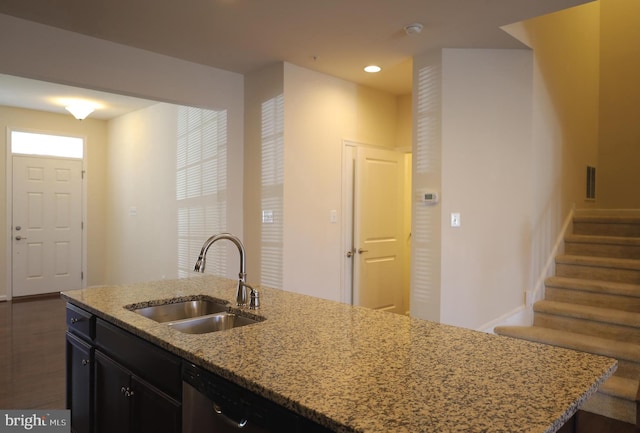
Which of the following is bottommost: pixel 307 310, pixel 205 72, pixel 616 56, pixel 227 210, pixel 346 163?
pixel 307 310

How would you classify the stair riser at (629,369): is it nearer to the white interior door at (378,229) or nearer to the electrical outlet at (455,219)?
the electrical outlet at (455,219)

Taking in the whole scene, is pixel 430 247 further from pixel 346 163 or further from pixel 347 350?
pixel 347 350

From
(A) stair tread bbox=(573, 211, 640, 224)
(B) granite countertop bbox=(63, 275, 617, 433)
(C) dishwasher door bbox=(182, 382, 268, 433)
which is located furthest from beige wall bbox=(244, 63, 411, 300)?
(C) dishwasher door bbox=(182, 382, 268, 433)

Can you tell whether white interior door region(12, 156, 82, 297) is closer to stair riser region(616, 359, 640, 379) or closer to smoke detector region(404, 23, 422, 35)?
smoke detector region(404, 23, 422, 35)

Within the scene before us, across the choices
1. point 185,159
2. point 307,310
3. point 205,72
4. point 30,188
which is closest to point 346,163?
point 205,72

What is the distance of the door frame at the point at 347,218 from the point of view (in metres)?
4.57

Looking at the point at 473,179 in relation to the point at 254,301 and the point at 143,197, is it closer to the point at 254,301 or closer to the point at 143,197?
the point at 254,301

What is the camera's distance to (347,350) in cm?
134

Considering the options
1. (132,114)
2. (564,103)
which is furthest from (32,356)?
(564,103)

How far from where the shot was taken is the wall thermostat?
372 cm

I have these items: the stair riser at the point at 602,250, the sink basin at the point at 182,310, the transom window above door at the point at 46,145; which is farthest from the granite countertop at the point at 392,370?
the transom window above door at the point at 46,145

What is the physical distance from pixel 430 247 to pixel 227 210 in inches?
82.5

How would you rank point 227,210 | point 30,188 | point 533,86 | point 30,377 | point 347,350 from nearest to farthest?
point 347,350
point 30,377
point 533,86
point 227,210
point 30,188

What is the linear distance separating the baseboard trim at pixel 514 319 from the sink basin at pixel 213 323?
8.40ft
